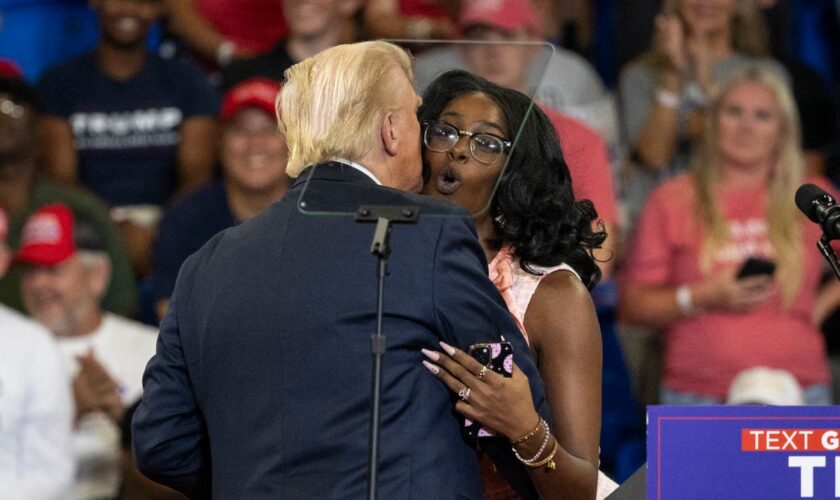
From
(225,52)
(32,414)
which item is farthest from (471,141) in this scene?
(225,52)

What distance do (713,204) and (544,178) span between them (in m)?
2.54

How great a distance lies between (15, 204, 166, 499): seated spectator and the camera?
5.28 m

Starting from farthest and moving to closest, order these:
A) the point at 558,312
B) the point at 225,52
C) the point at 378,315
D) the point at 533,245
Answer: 1. the point at 225,52
2. the point at 533,245
3. the point at 558,312
4. the point at 378,315

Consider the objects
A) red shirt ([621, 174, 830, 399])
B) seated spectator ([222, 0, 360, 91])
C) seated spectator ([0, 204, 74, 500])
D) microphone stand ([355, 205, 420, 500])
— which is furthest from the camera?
seated spectator ([222, 0, 360, 91])

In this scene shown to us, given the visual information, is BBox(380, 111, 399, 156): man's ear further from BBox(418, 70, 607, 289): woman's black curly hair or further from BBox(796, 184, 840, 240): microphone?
BBox(796, 184, 840, 240): microphone

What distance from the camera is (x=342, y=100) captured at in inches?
104

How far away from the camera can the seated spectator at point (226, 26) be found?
6.23 meters

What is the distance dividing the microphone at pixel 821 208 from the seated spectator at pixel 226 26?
3.70 meters

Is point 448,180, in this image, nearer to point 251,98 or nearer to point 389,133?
point 389,133

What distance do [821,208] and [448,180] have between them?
662 millimetres

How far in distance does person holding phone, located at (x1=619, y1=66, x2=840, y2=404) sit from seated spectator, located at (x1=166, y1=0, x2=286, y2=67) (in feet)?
5.44

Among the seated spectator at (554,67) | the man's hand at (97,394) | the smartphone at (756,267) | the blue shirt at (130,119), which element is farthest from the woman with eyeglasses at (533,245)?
the blue shirt at (130,119)

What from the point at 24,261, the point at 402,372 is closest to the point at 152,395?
the point at 402,372

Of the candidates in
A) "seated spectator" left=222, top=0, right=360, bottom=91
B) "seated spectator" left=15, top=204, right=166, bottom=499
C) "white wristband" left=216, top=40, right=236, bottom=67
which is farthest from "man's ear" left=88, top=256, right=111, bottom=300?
"white wristband" left=216, top=40, right=236, bottom=67
